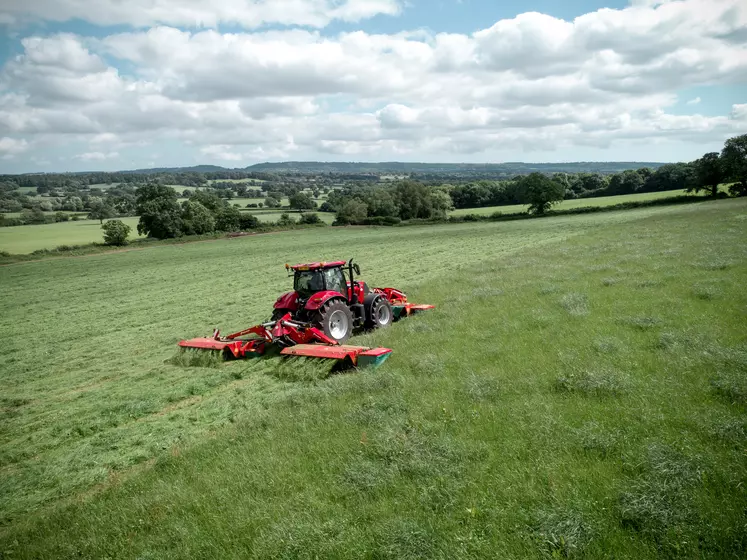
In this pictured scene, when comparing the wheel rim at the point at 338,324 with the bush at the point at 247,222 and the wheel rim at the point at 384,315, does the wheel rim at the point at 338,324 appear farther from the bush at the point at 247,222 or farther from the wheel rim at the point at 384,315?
the bush at the point at 247,222

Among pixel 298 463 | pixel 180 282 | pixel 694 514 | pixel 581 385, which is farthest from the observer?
pixel 180 282

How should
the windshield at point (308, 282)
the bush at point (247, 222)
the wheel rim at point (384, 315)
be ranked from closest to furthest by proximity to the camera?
the windshield at point (308, 282)
the wheel rim at point (384, 315)
the bush at point (247, 222)

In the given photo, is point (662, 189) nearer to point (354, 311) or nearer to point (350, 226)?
point (350, 226)

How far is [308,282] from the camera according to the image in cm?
1351

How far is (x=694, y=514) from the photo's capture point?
195 inches

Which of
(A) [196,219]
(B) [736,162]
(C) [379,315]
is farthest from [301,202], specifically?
(C) [379,315]

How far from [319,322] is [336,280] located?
67.7 inches

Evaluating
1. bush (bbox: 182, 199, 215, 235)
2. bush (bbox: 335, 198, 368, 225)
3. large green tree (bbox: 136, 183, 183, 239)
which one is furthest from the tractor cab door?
bush (bbox: 335, 198, 368, 225)

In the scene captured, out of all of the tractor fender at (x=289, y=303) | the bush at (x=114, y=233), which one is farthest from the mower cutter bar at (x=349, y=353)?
the bush at (x=114, y=233)

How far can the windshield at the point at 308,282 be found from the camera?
13359mm

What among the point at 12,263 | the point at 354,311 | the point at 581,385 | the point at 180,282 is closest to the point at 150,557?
the point at 581,385

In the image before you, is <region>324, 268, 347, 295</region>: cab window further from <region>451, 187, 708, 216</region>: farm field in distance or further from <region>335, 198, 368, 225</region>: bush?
<region>451, 187, 708, 216</region>: farm field in distance

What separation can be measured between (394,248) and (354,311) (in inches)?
1073

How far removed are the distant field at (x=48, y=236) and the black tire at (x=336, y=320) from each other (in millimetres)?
53463
